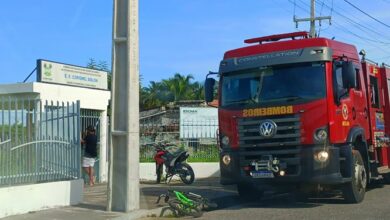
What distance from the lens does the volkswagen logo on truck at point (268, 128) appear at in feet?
37.4

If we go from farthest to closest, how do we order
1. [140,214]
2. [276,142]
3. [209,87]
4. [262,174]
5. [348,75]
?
[209,87] < [262,174] < [276,142] < [348,75] < [140,214]

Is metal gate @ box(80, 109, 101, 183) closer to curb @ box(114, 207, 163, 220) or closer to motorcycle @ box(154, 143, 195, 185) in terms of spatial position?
motorcycle @ box(154, 143, 195, 185)

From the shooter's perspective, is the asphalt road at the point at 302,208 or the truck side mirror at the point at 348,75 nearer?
the asphalt road at the point at 302,208

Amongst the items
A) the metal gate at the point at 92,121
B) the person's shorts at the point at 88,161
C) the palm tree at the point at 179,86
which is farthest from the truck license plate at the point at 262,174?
the palm tree at the point at 179,86

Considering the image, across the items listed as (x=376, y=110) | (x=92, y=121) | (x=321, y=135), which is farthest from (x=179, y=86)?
(x=321, y=135)

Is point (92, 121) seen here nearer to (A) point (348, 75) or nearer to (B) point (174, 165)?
(B) point (174, 165)

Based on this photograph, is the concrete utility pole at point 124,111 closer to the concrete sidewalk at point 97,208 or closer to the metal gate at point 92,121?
the concrete sidewalk at point 97,208

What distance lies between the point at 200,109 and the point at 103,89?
6.92 m

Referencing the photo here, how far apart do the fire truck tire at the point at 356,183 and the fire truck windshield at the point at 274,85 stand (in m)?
1.72

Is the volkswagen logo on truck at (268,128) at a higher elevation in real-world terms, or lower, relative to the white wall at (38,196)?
higher

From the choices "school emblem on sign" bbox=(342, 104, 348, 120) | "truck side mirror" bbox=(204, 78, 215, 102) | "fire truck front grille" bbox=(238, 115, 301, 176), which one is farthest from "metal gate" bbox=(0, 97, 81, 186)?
"school emblem on sign" bbox=(342, 104, 348, 120)

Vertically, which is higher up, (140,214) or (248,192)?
(248,192)

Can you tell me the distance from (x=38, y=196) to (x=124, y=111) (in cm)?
236

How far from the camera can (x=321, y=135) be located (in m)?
11.1
